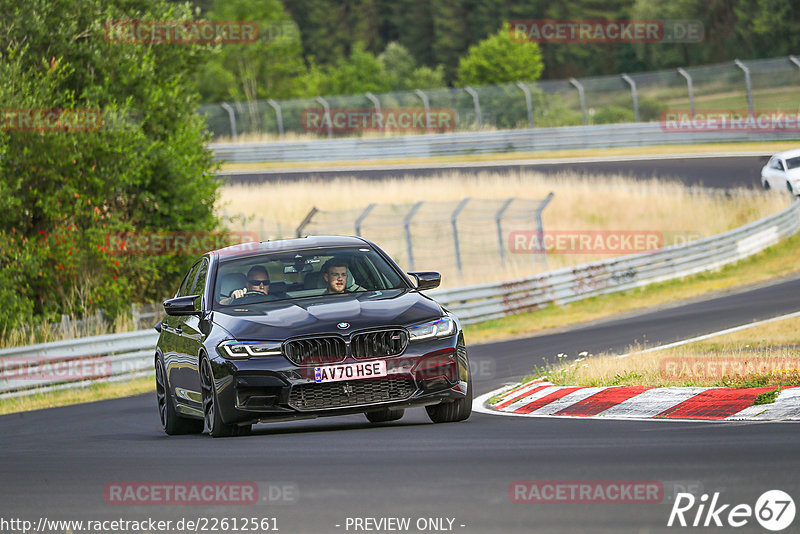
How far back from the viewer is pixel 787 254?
2942cm

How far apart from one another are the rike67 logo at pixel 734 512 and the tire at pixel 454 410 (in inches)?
158

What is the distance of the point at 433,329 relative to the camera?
373 inches

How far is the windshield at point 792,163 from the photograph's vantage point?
34656 mm

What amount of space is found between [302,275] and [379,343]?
1.43m

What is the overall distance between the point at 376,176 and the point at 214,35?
68.3ft

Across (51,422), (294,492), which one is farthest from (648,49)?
(294,492)

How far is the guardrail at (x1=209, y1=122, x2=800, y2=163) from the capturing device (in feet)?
159
